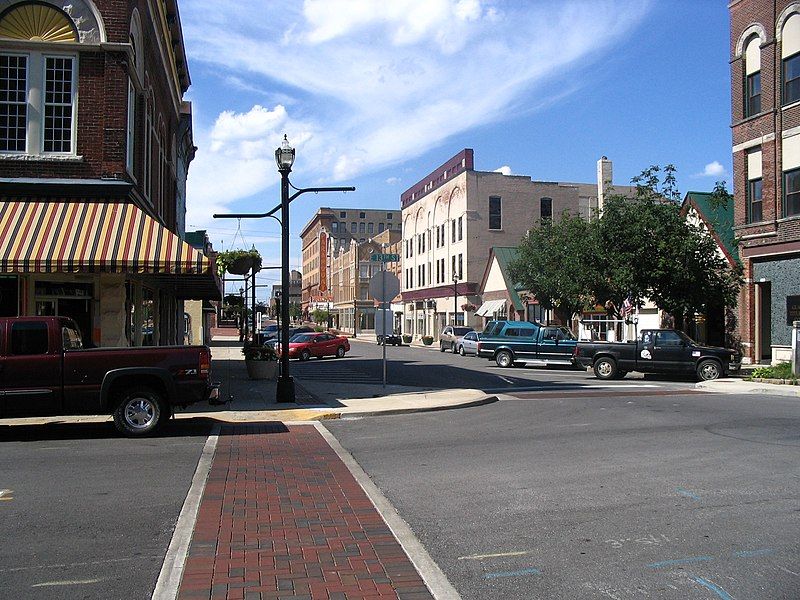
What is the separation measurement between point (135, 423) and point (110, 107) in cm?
853

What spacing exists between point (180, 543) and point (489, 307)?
169ft

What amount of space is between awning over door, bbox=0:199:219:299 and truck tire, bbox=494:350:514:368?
19072 mm

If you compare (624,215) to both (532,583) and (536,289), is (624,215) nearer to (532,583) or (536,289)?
(536,289)

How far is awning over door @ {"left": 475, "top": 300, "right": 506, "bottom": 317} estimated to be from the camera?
55125mm

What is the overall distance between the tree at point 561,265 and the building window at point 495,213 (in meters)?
13.0

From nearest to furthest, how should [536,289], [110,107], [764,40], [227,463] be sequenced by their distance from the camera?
1. [227,463]
2. [110,107]
3. [764,40]
4. [536,289]

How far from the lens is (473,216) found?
203 ft

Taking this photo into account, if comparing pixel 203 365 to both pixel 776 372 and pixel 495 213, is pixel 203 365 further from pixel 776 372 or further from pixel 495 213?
pixel 495 213

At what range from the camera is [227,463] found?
9.79 metres

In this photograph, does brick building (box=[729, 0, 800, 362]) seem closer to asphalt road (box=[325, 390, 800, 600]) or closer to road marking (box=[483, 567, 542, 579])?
A: asphalt road (box=[325, 390, 800, 600])

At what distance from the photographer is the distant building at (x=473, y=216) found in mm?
61906

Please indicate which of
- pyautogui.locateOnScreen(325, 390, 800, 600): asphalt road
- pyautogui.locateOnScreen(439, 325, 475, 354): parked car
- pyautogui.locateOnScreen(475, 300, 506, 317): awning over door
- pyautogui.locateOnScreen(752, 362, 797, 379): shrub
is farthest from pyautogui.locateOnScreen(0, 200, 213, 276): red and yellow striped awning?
pyautogui.locateOnScreen(475, 300, 506, 317): awning over door

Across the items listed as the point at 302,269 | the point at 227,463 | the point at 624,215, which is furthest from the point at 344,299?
the point at 227,463

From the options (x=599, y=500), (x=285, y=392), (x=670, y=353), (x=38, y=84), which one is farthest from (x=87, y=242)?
(x=670, y=353)
